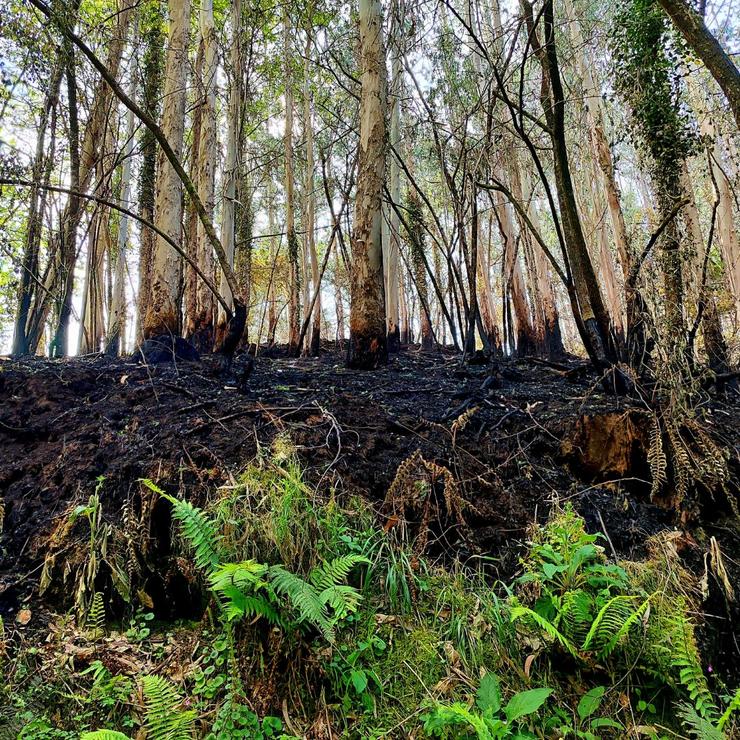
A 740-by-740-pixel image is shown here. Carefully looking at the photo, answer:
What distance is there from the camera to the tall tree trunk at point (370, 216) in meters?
4.74

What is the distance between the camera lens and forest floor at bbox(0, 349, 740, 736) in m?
2.29

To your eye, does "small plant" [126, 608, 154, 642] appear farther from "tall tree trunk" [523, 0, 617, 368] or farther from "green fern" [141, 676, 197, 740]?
"tall tree trunk" [523, 0, 617, 368]

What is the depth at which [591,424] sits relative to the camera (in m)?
2.97

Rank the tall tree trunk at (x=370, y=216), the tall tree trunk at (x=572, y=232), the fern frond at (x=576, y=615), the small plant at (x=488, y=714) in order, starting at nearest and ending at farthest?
the small plant at (x=488, y=714) < the fern frond at (x=576, y=615) < the tall tree trunk at (x=572, y=232) < the tall tree trunk at (x=370, y=216)

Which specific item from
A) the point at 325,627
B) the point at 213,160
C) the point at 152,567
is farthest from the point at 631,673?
the point at 213,160

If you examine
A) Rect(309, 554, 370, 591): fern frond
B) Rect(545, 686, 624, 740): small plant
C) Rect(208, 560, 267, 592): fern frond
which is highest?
Rect(208, 560, 267, 592): fern frond

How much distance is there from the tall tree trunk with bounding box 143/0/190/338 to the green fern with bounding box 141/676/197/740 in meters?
3.89

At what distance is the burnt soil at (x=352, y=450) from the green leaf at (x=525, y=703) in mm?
684

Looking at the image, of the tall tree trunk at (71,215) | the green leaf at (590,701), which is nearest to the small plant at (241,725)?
the green leaf at (590,701)

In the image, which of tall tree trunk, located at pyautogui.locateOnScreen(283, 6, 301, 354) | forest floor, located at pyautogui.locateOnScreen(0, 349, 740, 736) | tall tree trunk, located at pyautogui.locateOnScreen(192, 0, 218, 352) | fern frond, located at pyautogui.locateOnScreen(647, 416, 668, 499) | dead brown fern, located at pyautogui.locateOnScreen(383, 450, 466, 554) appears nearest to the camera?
forest floor, located at pyautogui.locateOnScreen(0, 349, 740, 736)

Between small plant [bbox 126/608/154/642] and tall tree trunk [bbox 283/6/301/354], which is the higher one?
tall tree trunk [bbox 283/6/301/354]

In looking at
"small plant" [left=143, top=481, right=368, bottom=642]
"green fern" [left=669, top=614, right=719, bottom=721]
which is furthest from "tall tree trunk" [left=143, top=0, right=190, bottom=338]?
"green fern" [left=669, top=614, right=719, bottom=721]

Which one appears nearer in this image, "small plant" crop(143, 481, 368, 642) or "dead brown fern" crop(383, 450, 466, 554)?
"small plant" crop(143, 481, 368, 642)

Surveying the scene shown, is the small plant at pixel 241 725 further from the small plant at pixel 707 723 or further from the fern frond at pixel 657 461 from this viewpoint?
the fern frond at pixel 657 461
